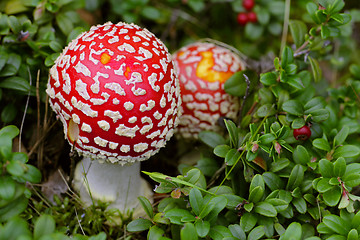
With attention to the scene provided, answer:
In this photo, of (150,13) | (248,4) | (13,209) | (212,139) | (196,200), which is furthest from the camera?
(248,4)

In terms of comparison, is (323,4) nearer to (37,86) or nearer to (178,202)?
(178,202)

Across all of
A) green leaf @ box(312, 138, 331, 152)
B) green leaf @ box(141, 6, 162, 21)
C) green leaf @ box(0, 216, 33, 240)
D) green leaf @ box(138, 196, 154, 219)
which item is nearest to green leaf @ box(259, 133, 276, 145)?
green leaf @ box(312, 138, 331, 152)

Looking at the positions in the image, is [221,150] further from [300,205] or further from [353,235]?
[353,235]

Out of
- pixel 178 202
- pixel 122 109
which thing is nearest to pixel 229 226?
pixel 178 202

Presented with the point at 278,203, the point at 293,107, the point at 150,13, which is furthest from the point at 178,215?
the point at 150,13

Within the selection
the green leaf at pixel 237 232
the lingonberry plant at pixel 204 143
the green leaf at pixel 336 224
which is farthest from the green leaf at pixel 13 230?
the green leaf at pixel 336 224

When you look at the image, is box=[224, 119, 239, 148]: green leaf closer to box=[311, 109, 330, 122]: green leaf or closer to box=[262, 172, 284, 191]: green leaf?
box=[262, 172, 284, 191]: green leaf

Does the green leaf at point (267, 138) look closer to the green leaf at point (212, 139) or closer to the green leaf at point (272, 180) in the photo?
the green leaf at point (272, 180)
